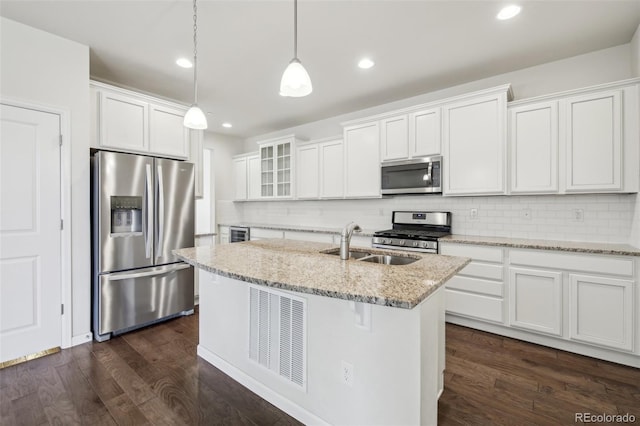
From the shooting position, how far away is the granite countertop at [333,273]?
1.13 m

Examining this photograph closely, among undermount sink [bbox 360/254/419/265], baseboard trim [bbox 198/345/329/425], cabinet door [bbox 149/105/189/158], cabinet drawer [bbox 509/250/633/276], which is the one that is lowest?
baseboard trim [bbox 198/345/329/425]

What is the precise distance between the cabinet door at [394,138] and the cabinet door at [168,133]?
250cm

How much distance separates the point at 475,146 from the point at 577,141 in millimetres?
840

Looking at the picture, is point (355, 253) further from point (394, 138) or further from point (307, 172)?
point (307, 172)

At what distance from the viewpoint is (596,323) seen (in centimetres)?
239

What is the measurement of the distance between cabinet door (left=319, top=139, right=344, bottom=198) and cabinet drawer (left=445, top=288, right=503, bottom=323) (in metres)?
2.06

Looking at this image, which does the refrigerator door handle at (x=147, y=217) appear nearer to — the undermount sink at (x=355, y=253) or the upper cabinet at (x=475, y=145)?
the undermount sink at (x=355, y=253)

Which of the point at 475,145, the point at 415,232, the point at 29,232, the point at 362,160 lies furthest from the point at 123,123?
the point at 475,145

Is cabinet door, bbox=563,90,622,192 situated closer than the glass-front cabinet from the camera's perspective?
Yes

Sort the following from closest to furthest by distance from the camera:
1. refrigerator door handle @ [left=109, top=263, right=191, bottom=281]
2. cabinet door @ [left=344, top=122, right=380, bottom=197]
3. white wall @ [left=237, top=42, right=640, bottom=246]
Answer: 1. white wall @ [left=237, top=42, right=640, bottom=246]
2. refrigerator door handle @ [left=109, top=263, right=191, bottom=281]
3. cabinet door @ [left=344, top=122, right=380, bottom=197]

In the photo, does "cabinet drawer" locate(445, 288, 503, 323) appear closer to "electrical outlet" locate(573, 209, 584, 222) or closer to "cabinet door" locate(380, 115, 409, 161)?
"electrical outlet" locate(573, 209, 584, 222)

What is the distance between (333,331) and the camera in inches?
62.2

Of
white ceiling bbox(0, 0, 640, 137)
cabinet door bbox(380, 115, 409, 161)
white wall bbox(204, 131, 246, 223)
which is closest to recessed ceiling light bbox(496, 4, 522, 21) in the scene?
white ceiling bbox(0, 0, 640, 137)

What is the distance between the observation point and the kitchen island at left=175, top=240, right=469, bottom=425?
1.29 metres
